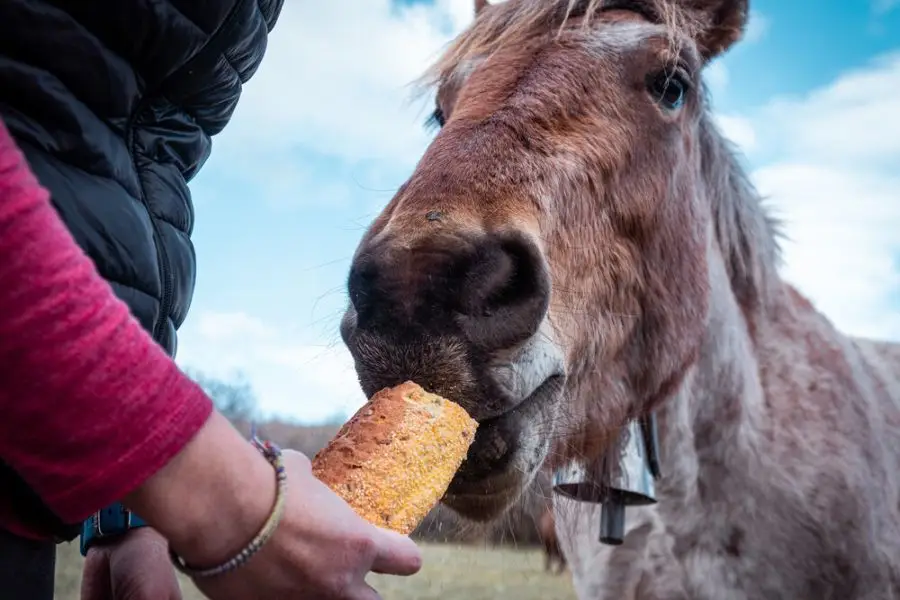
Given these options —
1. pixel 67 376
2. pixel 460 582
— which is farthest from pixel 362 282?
pixel 460 582

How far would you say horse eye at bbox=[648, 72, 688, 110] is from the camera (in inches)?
93.6

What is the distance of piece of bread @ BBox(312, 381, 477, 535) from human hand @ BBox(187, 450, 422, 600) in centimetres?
28

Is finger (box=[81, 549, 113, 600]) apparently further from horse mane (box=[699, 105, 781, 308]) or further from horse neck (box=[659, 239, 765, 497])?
horse mane (box=[699, 105, 781, 308])

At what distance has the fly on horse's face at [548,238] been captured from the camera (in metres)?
1.49

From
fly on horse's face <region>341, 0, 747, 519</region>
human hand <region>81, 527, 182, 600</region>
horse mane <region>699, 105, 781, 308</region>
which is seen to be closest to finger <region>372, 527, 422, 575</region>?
fly on horse's face <region>341, 0, 747, 519</region>

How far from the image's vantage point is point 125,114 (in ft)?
4.27

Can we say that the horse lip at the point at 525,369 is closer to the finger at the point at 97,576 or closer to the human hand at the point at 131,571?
the human hand at the point at 131,571

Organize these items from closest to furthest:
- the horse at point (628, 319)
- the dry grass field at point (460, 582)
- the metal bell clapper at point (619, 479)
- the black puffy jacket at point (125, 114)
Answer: the black puffy jacket at point (125, 114), the horse at point (628, 319), the metal bell clapper at point (619, 479), the dry grass field at point (460, 582)

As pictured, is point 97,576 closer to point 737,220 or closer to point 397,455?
point 397,455

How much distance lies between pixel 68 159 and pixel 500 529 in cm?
172

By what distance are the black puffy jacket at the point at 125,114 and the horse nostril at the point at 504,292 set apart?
1.99ft

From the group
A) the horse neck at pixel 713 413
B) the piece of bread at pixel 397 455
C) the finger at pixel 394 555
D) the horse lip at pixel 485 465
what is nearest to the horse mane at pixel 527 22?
the horse neck at pixel 713 413

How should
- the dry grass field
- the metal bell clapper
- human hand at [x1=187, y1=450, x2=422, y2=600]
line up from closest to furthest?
human hand at [x1=187, y1=450, x2=422, y2=600]
the metal bell clapper
the dry grass field

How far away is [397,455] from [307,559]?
43cm
